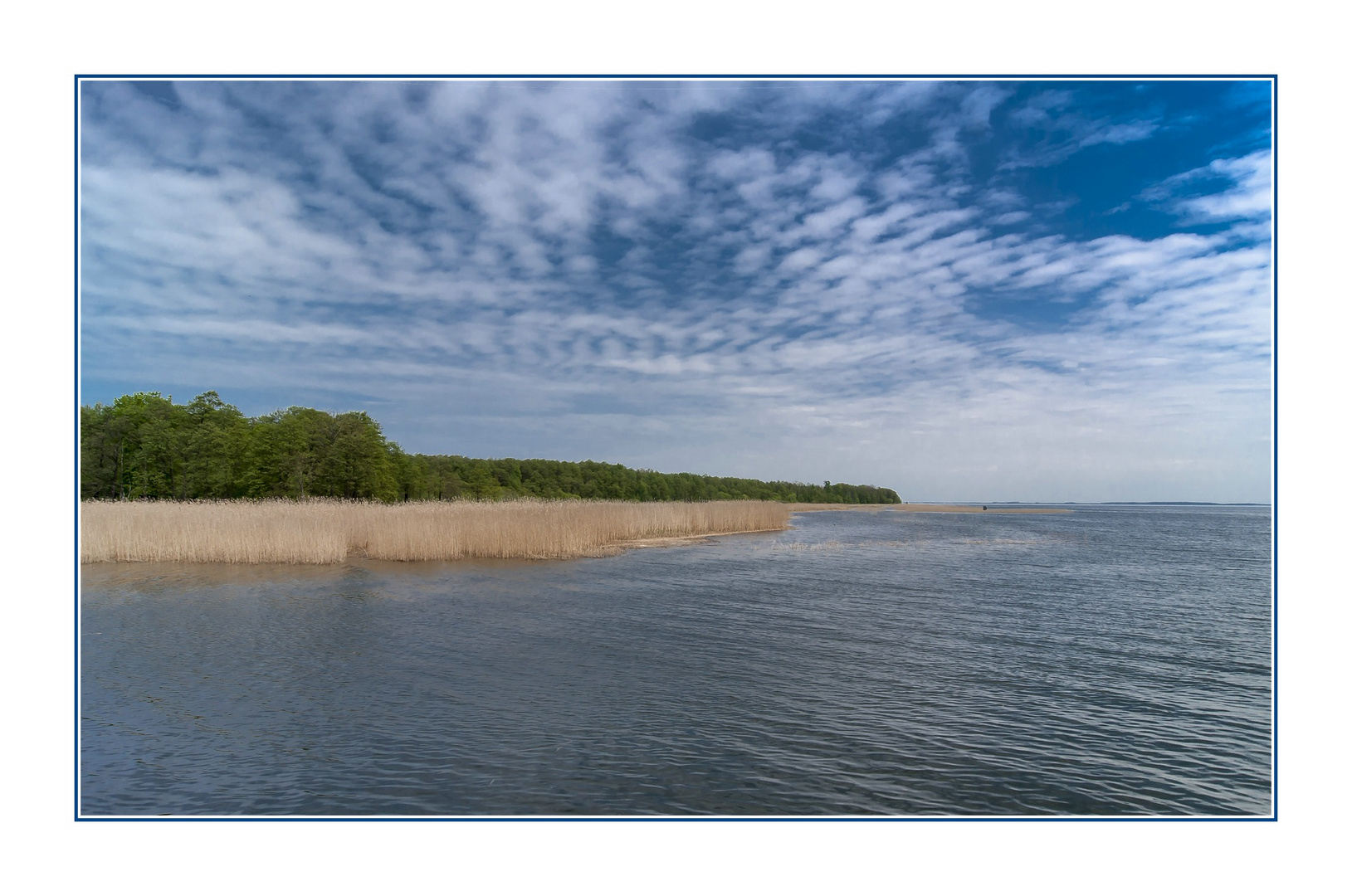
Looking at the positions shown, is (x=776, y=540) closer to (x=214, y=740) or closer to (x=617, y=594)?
(x=617, y=594)

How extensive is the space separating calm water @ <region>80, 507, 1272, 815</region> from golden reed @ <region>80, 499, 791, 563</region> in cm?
381

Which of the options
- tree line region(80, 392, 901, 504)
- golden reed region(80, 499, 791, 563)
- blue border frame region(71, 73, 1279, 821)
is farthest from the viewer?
tree line region(80, 392, 901, 504)

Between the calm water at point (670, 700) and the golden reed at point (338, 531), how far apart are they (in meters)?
3.81

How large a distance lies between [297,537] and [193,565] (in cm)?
268

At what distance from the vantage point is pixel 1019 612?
40.2ft

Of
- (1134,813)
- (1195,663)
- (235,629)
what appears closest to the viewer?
(1134,813)

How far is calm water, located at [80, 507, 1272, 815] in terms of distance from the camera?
4.87 meters

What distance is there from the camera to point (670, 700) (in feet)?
22.7

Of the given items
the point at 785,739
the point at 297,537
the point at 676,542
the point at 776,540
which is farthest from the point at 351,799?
the point at 776,540

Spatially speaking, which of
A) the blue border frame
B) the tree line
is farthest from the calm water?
the tree line

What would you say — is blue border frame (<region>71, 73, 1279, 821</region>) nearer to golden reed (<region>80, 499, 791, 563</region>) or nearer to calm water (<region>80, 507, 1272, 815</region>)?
calm water (<region>80, 507, 1272, 815</region>)
